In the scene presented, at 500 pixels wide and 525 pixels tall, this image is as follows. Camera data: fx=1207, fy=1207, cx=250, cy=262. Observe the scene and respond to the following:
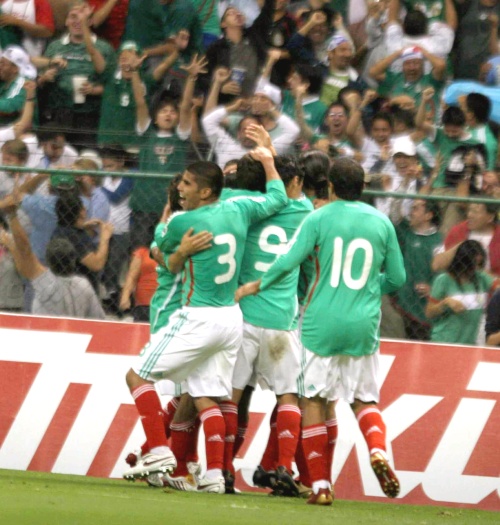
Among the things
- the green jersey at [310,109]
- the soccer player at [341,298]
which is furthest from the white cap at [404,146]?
the soccer player at [341,298]

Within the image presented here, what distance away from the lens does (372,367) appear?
6805 mm

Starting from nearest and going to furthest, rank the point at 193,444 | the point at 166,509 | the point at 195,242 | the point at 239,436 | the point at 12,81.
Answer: the point at 166,509
the point at 195,242
the point at 193,444
the point at 239,436
the point at 12,81

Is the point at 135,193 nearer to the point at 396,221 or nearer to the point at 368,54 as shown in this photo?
the point at 396,221

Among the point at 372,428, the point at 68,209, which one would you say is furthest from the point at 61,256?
the point at 372,428

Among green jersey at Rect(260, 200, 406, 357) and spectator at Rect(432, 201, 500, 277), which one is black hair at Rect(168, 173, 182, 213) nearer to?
green jersey at Rect(260, 200, 406, 357)

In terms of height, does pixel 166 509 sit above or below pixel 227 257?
below

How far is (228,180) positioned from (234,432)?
164 cm

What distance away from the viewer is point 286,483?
7355 mm

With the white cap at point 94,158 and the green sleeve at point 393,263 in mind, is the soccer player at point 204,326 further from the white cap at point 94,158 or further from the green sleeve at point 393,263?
the white cap at point 94,158

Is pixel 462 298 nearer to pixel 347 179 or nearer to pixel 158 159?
pixel 347 179

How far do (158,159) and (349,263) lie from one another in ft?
9.86

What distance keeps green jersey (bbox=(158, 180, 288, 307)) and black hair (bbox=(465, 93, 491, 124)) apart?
4.04 metres

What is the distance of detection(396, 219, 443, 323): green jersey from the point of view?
8742 mm

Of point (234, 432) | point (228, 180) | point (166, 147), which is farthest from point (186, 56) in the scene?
point (234, 432)
